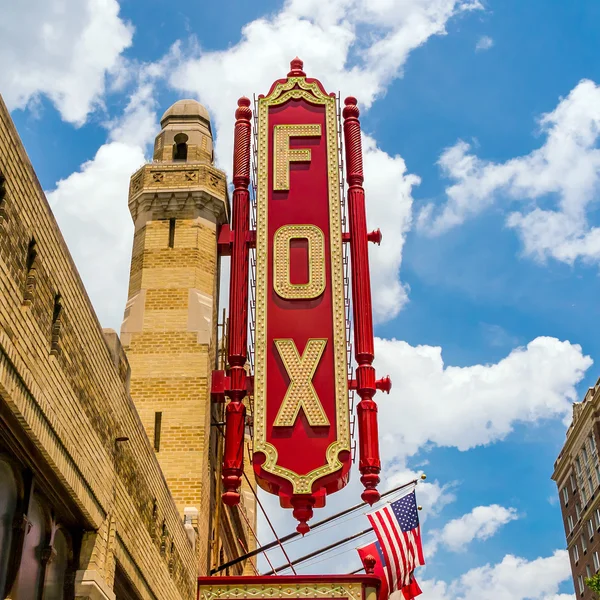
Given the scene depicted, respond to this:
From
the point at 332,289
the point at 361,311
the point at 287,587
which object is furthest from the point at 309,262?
the point at 287,587

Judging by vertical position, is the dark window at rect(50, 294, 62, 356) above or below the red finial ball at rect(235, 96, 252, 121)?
below

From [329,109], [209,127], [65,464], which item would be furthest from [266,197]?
[65,464]

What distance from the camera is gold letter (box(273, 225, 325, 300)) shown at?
17891 mm

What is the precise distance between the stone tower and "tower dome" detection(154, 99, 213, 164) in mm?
29

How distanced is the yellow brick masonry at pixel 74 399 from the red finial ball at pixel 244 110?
29.7 ft

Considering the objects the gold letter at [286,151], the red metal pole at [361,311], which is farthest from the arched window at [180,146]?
the red metal pole at [361,311]

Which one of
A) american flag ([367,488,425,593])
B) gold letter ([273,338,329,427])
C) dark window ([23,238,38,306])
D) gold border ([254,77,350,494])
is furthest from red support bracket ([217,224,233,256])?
dark window ([23,238,38,306])

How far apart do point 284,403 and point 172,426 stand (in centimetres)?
377

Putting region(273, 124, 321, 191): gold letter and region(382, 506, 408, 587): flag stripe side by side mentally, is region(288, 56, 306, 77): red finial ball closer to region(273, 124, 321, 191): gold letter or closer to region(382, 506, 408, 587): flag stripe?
region(273, 124, 321, 191): gold letter

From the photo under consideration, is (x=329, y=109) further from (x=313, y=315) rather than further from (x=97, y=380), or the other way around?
(x=97, y=380)

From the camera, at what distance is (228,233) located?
1938 cm

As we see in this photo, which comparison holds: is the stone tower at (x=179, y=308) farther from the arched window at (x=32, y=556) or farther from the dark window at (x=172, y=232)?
the arched window at (x=32, y=556)

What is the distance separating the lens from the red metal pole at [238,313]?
1652cm

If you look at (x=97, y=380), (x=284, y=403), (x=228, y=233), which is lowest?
(x=97, y=380)
